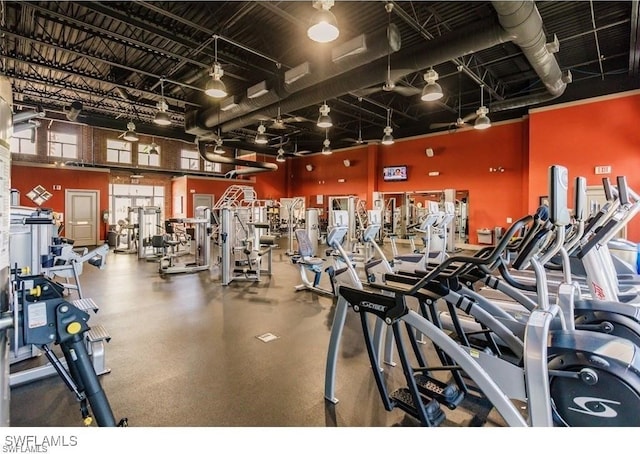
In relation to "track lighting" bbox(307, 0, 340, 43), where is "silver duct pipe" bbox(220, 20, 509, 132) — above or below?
above

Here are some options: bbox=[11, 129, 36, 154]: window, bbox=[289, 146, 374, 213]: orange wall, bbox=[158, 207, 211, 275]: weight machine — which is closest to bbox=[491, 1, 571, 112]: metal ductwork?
bbox=[158, 207, 211, 275]: weight machine

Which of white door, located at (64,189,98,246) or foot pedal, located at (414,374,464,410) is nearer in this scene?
foot pedal, located at (414,374,464,410)

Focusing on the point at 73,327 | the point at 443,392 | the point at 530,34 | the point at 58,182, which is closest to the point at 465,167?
the point at 530,34

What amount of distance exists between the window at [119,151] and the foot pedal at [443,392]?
15.3 m

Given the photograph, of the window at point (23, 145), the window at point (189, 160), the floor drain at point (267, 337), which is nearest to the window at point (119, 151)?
the window at point (189, 160)

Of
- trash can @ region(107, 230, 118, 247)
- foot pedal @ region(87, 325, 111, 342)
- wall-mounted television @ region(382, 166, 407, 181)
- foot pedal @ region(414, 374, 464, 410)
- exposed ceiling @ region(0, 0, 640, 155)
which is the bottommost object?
foot pedal @ region(414, 374, 464, 410)

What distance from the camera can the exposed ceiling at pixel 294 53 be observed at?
5.06 metres

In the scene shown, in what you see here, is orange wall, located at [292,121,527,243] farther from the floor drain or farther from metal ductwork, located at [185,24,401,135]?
the floor drain

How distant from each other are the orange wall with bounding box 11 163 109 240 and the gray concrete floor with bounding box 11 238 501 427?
9046mm

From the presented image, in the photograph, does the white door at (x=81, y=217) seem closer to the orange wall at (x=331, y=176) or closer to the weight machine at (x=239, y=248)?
the weight machine at (x=239, y=248)

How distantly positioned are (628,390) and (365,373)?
1673mm

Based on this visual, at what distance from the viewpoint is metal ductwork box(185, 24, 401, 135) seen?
4777 millimetres

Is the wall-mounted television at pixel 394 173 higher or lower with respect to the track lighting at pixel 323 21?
lower
